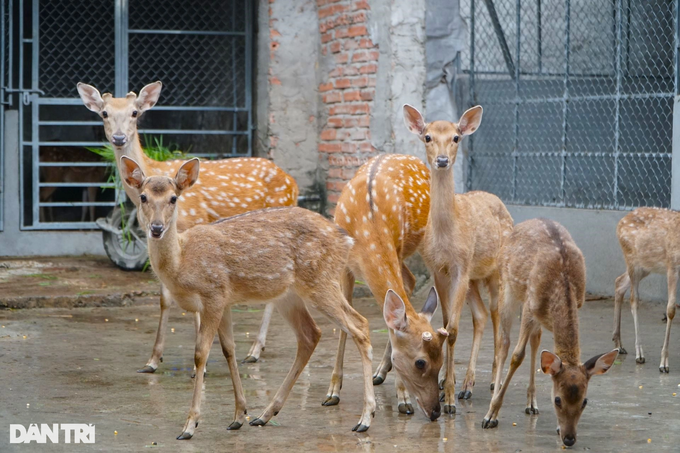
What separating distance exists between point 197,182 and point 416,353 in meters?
2.83

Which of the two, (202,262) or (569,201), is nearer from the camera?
(202,262)

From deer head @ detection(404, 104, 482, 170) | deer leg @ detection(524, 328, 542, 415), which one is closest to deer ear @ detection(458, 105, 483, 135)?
deer head @ detection(404, 104, 482, 170)

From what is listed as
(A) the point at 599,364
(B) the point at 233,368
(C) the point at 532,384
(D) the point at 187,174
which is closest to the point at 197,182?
(D) the point at 187,174

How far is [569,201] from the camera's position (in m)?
10.6

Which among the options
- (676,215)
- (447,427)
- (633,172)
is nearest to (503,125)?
(633,172)

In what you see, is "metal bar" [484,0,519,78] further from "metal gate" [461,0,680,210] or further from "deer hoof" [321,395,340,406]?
"deer hoof" [321,395,340,406]

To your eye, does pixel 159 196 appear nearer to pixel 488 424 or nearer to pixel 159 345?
pixel 159 345

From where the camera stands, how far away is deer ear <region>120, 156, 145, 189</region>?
530 centimetres

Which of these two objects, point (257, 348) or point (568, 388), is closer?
point (568, 388)

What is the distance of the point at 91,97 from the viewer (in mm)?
7383

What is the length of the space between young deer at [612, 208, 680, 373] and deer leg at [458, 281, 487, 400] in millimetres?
1199

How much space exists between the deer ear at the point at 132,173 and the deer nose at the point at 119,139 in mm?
1285

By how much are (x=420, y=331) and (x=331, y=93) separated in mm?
5704

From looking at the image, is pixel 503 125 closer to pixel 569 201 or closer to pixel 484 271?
pixel 569 201
